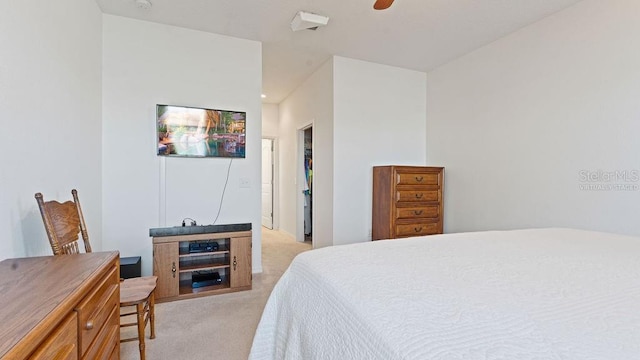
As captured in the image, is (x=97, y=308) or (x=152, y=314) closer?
(x=97, y=308)

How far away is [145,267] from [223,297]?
0.89 m

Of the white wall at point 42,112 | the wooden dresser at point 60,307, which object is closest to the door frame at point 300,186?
the white wall at point 42,112

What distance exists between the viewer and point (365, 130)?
12.7 ft

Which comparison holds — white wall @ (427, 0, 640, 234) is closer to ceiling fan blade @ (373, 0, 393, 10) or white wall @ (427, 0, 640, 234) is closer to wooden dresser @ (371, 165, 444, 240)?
wooden dresser @ (371, 165, 444, 240)

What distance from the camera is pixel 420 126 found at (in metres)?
4.21

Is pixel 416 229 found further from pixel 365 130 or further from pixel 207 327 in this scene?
pixel 207 327

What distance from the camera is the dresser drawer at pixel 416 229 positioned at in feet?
11.5

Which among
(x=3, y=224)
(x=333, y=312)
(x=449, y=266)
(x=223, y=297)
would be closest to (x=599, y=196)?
(x=449, y=266)

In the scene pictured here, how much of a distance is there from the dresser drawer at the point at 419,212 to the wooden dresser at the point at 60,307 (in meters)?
2.87

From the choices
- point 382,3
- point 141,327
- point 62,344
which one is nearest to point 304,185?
point 382,3

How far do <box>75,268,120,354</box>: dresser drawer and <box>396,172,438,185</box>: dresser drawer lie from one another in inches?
115

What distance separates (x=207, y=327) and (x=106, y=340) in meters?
1.13

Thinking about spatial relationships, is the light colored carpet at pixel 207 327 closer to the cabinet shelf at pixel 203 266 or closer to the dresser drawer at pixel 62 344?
the cabinet shelf at pixel 203 266

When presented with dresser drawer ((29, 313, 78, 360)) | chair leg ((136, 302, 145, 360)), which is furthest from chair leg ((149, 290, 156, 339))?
dresser drawer ((29, 313, 78, 360))
